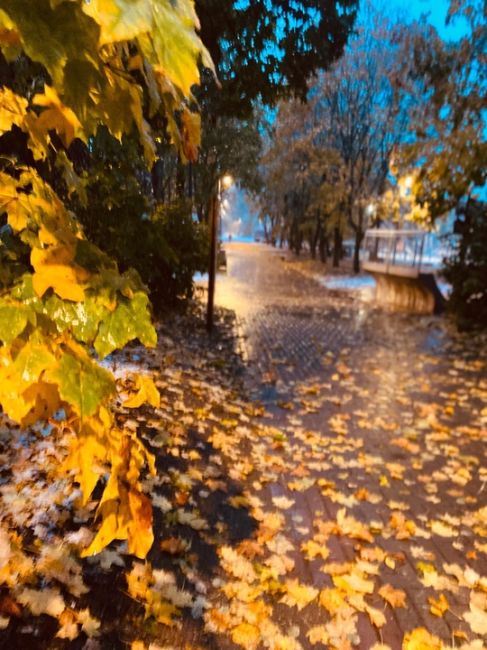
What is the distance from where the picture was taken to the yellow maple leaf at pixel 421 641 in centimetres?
273

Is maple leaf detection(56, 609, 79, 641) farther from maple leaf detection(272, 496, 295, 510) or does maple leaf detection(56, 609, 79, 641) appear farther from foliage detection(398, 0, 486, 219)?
foliage detection(398, 0, 486, 219)

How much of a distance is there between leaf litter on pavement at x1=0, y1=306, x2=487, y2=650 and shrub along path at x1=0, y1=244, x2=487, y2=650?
1 centimetres

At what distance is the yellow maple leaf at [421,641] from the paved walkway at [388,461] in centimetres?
4

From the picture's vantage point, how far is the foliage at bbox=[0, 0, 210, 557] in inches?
45.5

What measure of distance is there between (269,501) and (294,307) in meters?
11.8

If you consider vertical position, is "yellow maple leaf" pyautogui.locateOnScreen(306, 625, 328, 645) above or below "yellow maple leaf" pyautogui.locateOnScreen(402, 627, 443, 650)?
above

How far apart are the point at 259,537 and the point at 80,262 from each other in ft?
9.22

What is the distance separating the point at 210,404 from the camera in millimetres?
6102

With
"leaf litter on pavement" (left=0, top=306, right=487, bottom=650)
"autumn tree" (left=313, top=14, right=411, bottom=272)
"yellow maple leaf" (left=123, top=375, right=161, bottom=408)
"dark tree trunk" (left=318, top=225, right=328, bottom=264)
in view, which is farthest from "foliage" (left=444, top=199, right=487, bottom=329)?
"dark tree trunk" (left=318, top=225, right=328, bottom=264)

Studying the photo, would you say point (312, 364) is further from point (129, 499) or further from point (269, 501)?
point (129, 499)

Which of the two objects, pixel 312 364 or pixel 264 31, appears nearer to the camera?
pixel 264 31

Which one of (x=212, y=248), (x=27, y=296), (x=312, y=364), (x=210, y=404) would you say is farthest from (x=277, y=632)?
(x=212, y=248)

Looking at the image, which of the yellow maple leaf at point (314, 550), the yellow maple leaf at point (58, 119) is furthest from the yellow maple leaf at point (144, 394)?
the yellow maple leaf at point (314, 550)

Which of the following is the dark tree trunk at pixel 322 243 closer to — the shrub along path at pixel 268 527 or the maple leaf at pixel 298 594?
the shrub along path at pixel 268 527
